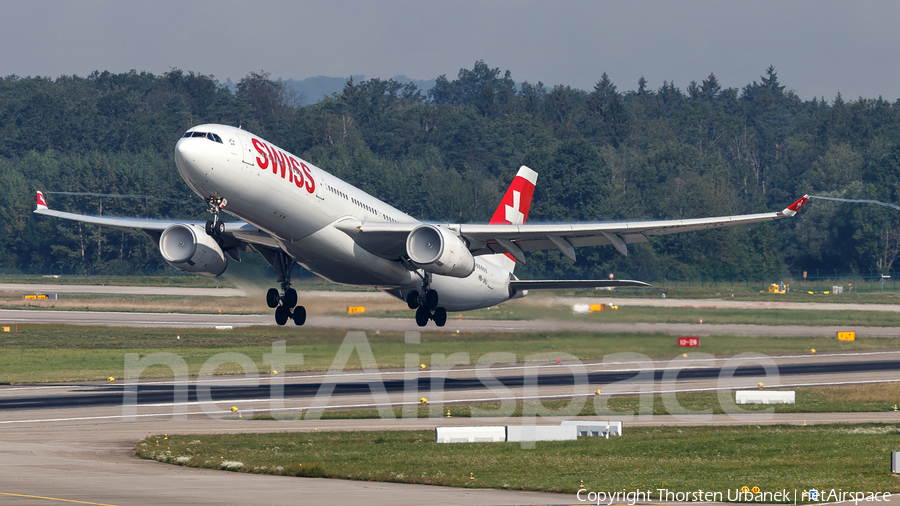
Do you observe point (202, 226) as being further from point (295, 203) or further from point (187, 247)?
point (295, 203)

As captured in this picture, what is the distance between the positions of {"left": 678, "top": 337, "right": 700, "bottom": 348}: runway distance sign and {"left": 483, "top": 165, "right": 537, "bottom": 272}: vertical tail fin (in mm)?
11595

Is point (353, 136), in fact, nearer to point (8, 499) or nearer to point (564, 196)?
point (564, 196)

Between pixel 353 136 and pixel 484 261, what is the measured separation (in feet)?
402

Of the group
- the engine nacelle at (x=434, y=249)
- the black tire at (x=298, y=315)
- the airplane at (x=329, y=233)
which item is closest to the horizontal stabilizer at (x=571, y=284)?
the airplane at (x=329, y=233)

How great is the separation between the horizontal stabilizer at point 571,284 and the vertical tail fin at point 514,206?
7.88 feet

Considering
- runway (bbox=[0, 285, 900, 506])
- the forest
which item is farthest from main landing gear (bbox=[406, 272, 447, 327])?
the forest

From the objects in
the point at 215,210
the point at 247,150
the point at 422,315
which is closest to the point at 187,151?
the point at 247,150

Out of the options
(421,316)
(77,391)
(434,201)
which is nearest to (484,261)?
(421,316)

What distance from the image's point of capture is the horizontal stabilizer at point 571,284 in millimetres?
50312

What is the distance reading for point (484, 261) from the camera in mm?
54656

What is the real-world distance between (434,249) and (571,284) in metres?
11.6

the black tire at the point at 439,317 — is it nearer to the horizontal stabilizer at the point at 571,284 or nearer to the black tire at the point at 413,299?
the black tire at the point at 413,299

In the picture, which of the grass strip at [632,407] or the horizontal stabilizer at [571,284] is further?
the horizontal stabilizer at [571,284]

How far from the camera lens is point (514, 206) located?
5941 centimetres
